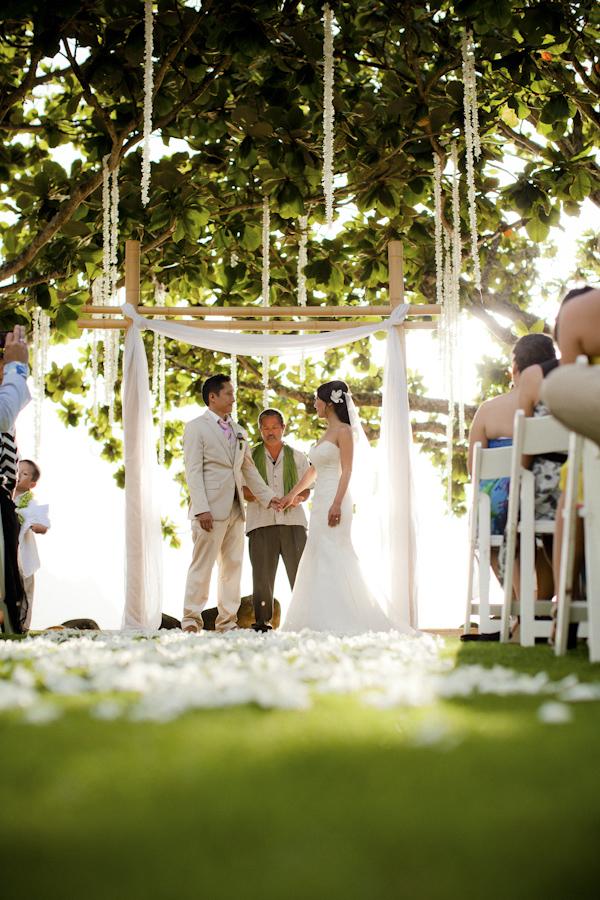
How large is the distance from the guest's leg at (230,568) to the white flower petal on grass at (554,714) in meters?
5.47

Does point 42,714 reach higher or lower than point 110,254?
lower

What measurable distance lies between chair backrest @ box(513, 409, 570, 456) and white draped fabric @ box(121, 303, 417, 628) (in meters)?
3.51

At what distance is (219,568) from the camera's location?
22.9 feet

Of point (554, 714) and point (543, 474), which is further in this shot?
point (543, 474)

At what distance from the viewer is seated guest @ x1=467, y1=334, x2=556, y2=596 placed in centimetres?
445

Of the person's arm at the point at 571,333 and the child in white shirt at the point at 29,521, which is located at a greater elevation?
the person's arm at the point at 571,333

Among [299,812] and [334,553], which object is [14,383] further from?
[299,812]

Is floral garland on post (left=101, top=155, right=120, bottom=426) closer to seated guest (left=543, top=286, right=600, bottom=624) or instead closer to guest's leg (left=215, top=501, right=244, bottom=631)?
guest's leg (left=215, top=501, right=244, bottom=631)

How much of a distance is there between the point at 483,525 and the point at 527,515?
0.74m

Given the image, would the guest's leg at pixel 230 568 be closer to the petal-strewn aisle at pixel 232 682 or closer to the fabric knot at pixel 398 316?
the fabric knot at pixel 398 316

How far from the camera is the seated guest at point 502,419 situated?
4.45 meters

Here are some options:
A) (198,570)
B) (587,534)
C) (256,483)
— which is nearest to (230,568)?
(198,570)

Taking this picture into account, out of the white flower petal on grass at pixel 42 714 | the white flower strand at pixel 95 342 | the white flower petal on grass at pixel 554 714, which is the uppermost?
the white flower strand at pixel 95 342

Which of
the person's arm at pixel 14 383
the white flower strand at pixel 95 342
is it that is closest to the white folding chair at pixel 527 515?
the person's arm at pixel 14 383
